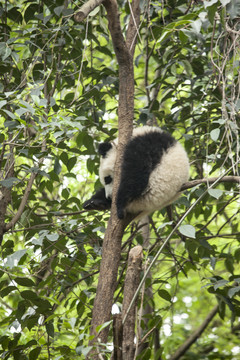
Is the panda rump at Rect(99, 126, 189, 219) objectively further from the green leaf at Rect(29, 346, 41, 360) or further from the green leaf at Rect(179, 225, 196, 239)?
the green leaf at Rect(29, 346, 41, 360)

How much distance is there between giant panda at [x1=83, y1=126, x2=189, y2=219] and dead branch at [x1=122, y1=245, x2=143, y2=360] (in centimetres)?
115

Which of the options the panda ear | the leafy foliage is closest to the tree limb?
the leafy foliage

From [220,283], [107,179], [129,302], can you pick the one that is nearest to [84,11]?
[129,302]

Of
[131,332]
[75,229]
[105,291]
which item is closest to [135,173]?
[75,229]

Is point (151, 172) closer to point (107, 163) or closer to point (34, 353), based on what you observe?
point (107, 163)

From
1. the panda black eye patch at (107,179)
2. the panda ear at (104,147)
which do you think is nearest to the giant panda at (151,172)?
the panda ear at (104,147)

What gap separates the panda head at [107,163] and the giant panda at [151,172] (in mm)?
415

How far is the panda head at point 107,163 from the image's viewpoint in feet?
15.4

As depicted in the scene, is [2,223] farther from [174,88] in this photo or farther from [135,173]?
[174,88]

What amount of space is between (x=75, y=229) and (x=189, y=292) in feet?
14.4

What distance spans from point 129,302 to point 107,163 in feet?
8.03

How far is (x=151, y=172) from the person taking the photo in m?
4.07

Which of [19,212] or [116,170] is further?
[19,212]

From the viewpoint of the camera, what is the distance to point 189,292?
8.02 metres
